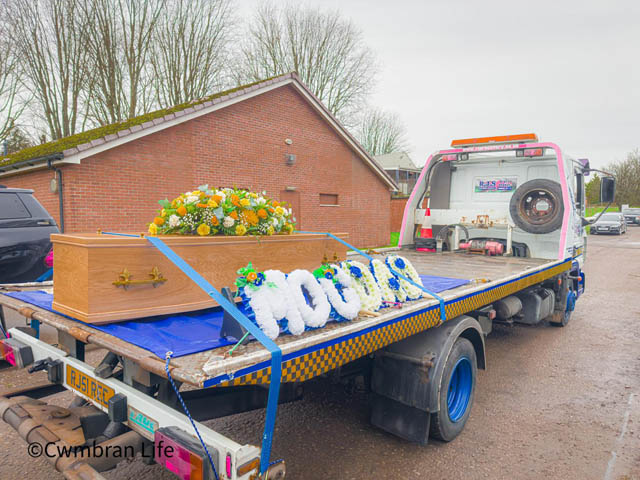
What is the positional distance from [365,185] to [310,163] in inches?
131

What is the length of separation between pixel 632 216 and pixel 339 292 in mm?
46545

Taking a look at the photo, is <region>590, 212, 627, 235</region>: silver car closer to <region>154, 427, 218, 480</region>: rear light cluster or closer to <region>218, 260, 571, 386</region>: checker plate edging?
<region>218, 260, 571, 386</region>: checker plate edging

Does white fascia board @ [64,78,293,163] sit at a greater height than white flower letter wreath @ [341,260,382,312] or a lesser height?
greater

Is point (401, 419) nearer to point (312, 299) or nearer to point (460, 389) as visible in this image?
point (460, 389)

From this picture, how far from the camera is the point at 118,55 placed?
20438 millimetres

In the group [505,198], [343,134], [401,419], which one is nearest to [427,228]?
[505,198]

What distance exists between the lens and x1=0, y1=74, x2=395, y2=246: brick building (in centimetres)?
970

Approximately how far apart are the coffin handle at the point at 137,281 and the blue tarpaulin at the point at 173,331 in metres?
0.22

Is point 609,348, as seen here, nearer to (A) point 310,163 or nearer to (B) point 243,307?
(B) point 243,307

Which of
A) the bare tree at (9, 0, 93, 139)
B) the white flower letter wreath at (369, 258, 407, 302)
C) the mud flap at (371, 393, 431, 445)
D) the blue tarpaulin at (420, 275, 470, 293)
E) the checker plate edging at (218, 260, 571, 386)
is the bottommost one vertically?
the mud flap at (371, 393, 431, 445)

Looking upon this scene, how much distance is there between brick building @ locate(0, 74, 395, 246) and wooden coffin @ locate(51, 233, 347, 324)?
7.84 m

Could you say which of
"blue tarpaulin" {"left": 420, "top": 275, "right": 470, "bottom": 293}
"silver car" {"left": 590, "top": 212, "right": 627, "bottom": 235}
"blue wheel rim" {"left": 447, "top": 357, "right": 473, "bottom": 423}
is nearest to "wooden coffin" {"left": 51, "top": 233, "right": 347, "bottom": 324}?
"blue tarpaulin" {"left": 420, "top": 275, "right": 470, "bottom": 293}

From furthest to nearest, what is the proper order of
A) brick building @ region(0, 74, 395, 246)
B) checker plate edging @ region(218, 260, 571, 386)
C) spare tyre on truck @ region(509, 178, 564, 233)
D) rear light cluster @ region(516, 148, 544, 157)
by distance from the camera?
brick building @ region(0, 74, 395, 246), rear light cluster @ region(516, 148, 544, 157), spare tyre on truck @ region(509, 178, 564, 233), checker plate edging @ region(218, 260, 571, 386)

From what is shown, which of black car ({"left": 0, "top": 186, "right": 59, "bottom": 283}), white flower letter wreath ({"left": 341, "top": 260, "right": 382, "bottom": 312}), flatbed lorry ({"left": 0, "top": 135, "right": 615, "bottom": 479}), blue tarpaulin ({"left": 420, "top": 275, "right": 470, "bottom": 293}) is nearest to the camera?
flatbed lorry ({"left": 0, "top": 135, "right": 615, "bottom": 479})
